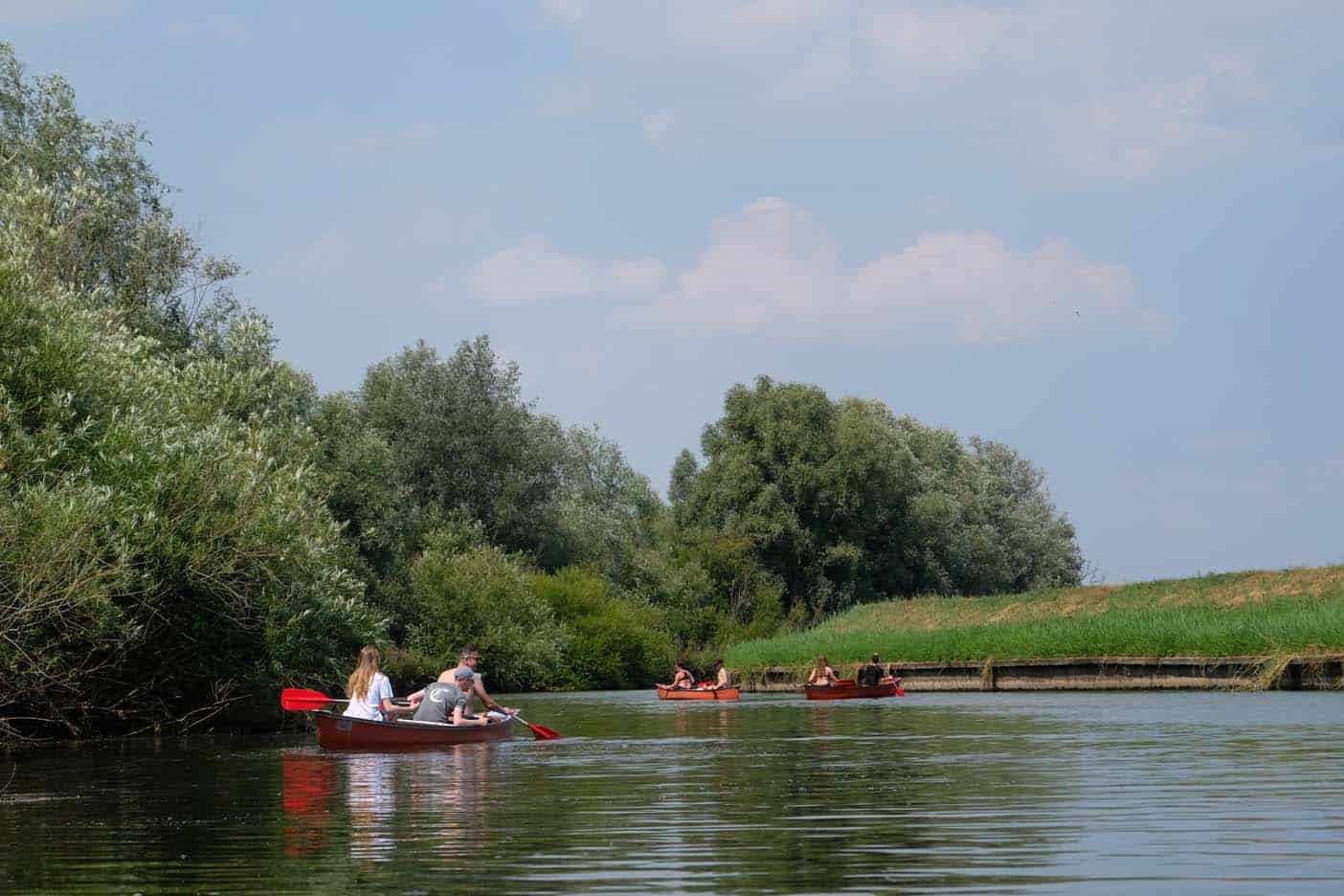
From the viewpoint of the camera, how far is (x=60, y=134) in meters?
47.8

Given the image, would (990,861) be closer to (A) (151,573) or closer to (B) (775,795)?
(B) (775,795)

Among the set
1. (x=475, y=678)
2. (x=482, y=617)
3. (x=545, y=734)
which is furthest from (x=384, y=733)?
(x=482, y=617)

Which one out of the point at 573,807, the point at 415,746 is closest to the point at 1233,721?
the point at 415,746

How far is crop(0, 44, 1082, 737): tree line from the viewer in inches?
1050

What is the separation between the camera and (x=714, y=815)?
1408 cm

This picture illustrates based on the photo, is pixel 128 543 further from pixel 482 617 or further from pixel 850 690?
pixel 482 617

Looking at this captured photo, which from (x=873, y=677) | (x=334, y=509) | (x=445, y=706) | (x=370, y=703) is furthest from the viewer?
(x=334, y=509)

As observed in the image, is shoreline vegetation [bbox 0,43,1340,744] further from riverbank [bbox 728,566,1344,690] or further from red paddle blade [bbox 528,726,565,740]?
red paddle blade [bbox 528,726,565,740]

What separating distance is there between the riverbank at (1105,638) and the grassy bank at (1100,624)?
0.04 m

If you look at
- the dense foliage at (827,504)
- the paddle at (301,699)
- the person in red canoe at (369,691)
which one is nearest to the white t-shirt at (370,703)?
the person in red canoe at (369,691)

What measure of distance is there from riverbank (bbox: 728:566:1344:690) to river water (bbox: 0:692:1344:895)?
13.5 metres

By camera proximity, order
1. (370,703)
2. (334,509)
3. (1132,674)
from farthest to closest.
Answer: (334,509)
(1132,674)
(370,703)

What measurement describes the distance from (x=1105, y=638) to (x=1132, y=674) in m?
1.56

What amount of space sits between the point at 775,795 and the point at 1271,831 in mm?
5586
